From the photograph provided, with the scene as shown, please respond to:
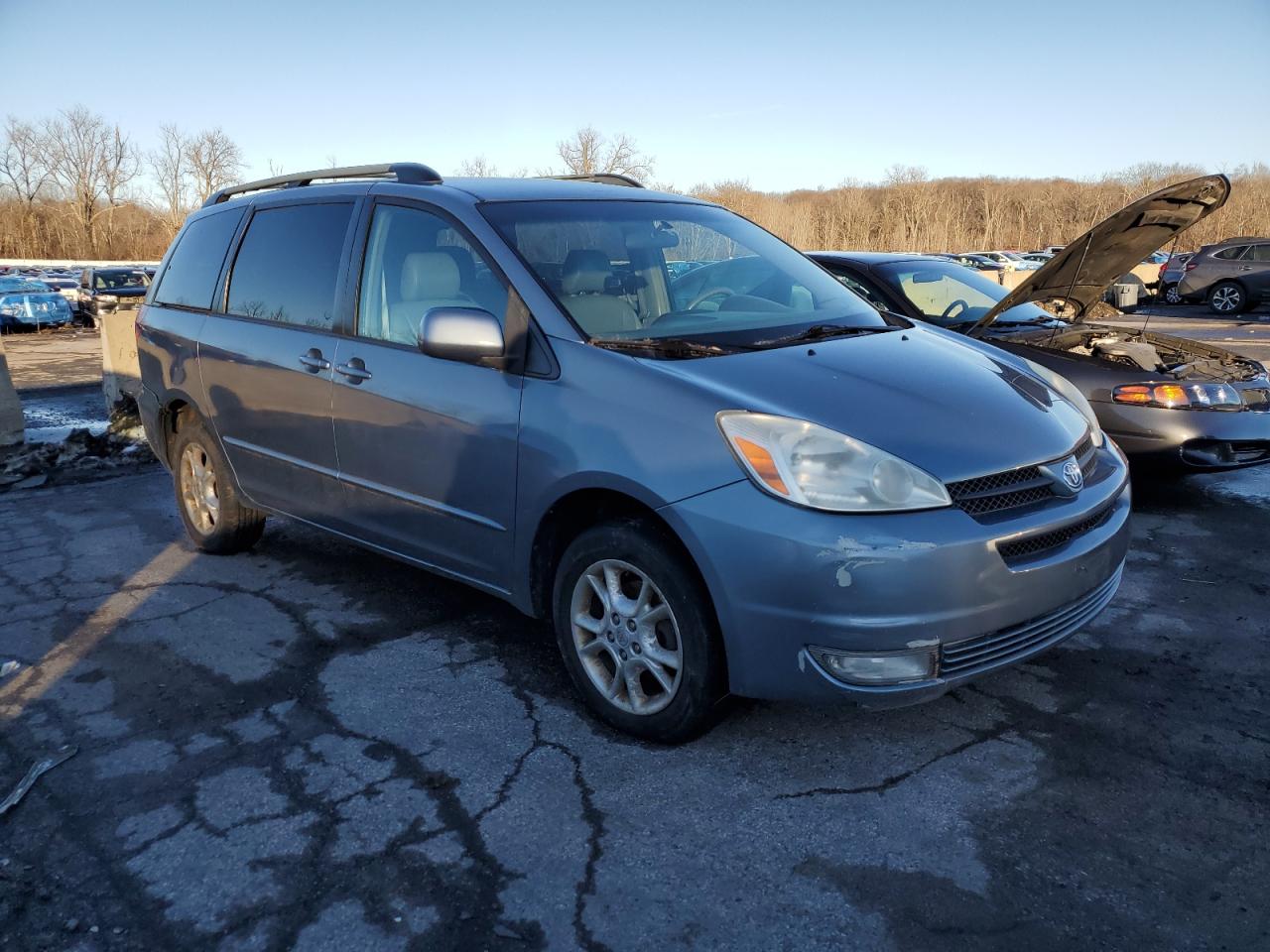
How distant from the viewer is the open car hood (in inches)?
219

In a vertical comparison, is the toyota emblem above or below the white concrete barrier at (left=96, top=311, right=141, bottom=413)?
above

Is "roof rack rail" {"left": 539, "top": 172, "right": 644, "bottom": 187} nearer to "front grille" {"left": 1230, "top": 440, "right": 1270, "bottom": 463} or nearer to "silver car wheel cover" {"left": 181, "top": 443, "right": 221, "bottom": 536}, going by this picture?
"silver car wheel cover" {"left": 181, "top": 443, "right": 221, "bottom": 536}

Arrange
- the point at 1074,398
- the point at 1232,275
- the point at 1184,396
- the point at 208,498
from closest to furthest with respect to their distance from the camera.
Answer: the point at 1074,398, the point at 208,498, the point at 1184,396, the point at 1232,275

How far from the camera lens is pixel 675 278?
4.02 metres

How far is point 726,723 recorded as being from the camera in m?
3.23

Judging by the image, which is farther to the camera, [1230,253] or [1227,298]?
[1230,253]

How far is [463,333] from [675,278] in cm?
116

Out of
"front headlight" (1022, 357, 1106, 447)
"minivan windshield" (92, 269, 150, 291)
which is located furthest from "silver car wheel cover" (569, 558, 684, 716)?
"minivan windshield" (92, 269, 150, 291)

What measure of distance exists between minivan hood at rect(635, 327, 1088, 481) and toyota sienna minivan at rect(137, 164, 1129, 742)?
0.01 m

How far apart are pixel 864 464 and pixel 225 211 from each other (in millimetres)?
3795

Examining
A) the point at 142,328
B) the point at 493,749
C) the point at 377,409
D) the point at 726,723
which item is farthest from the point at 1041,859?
the point at 142,328

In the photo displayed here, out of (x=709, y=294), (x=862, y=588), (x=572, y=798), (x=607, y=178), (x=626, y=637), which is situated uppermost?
(x=607, y=178)

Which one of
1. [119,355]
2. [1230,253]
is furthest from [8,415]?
[1230,253]

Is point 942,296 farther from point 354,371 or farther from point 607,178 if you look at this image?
point 354,371
